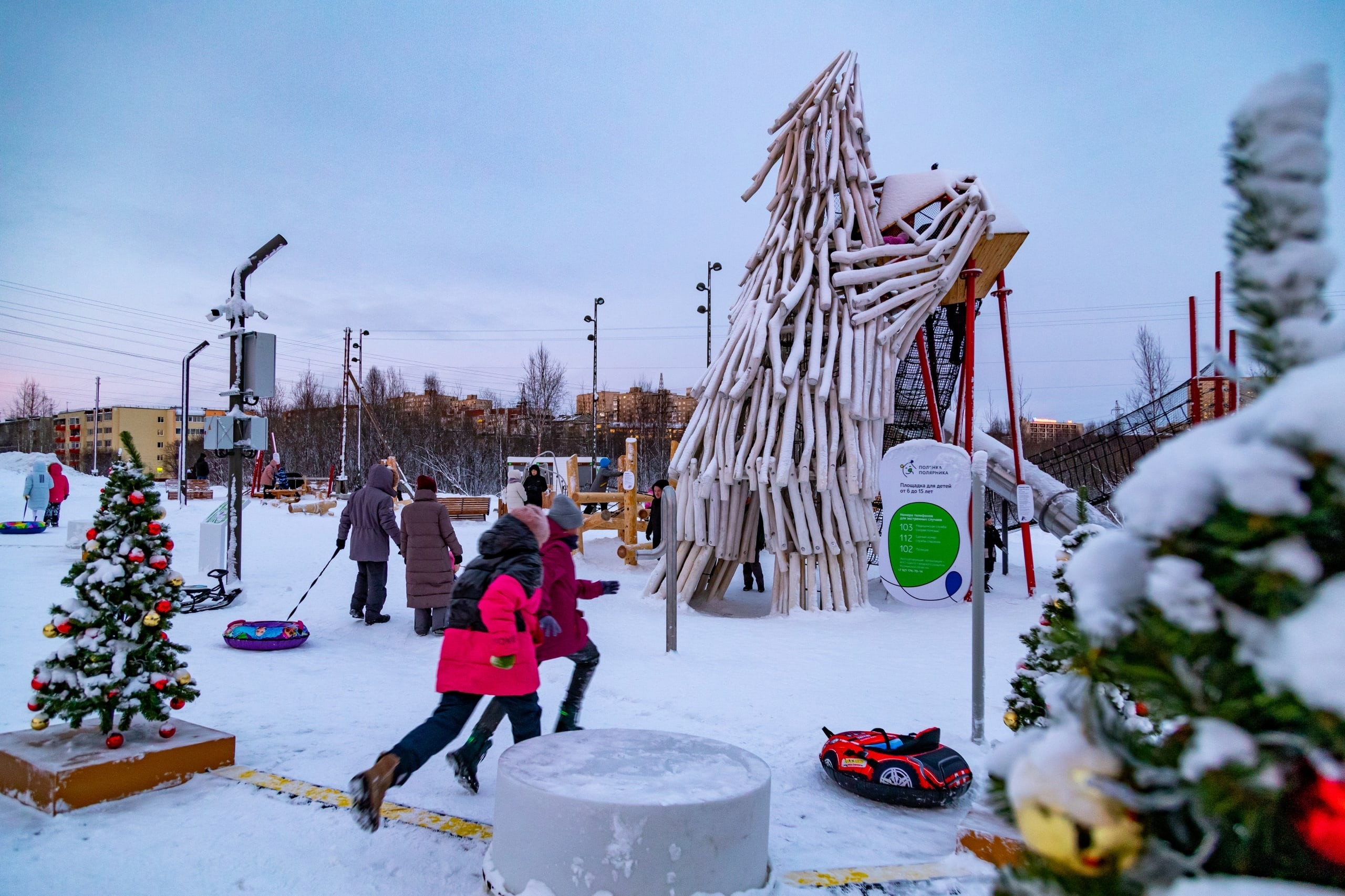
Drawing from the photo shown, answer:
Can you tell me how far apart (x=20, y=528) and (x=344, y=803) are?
1555 centimetres

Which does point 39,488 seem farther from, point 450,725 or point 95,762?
point 450,725

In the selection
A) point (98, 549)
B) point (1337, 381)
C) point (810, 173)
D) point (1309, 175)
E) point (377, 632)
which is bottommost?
point (377, 632)

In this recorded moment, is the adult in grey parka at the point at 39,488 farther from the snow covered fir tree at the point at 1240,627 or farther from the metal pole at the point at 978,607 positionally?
the snow covered fir tree at the point at 1240,627

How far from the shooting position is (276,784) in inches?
172

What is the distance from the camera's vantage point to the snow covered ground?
139 inches

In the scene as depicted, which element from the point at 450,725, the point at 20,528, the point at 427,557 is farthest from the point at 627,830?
the point at 20,528

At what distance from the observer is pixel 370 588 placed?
9141 millimetres

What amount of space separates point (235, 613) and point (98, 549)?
532cm

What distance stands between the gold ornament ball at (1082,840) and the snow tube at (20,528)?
19242 millimetres

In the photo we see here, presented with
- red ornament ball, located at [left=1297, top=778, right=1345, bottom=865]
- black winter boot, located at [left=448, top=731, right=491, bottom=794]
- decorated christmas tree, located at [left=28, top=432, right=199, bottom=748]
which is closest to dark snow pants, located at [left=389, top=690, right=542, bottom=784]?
black winter boot, located at [left=448, top=731, right=491, bottom=794]

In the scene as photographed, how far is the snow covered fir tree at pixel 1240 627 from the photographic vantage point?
0.97m

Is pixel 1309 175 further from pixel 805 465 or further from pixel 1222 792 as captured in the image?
pixel 805 465

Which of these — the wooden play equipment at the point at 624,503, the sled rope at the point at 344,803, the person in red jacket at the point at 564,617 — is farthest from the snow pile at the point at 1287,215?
the wooden play equipment at the point at 624,503

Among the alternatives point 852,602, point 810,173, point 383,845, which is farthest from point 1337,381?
point 810,173
